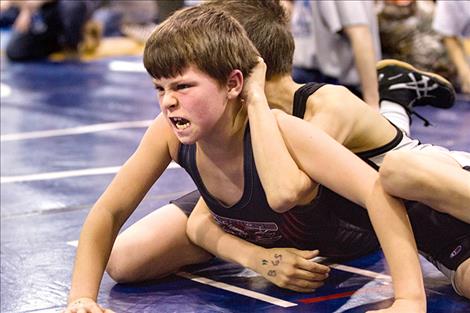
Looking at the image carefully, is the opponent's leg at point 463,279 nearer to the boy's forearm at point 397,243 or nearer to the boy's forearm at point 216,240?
the boy's forearm at point 397,243

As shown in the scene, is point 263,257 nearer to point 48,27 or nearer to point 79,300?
point 79,300

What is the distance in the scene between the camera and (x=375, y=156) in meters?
2.73

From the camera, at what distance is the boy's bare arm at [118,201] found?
254cm

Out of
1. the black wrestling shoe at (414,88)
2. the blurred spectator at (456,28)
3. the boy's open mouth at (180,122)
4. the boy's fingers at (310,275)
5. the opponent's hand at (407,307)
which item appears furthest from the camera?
the blurred spectator at (456,28)

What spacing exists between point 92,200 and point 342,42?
1983 millimetres

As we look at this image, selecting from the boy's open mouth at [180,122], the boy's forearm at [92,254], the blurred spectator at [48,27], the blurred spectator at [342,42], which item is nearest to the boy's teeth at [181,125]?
the boy's open mouth at [180,122]

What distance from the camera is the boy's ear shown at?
2436mm

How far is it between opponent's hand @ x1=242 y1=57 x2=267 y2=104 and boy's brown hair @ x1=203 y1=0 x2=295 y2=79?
178 millimetres

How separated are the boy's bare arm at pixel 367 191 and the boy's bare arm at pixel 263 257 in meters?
0.30

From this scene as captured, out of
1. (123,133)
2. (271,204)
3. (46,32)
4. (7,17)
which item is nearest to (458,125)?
(123,133)

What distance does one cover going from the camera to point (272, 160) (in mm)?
2412

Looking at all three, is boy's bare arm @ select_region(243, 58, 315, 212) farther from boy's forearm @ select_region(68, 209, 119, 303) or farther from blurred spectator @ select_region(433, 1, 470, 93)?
blurred spectator @ select_region(433, 1, 470, 93)

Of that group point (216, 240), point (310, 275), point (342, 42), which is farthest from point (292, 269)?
point (342, 42)

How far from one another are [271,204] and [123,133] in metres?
2.63
